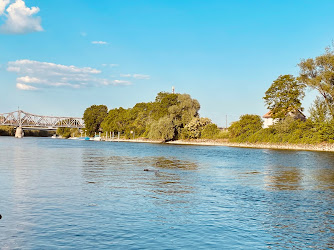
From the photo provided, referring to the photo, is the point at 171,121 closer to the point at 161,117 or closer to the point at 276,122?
the point at 161,117

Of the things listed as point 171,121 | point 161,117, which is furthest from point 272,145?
point 161,117

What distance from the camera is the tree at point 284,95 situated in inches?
3676

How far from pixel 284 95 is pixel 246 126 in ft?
49.0

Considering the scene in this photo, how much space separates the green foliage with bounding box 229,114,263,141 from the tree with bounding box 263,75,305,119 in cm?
830

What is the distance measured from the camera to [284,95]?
9456 centimetres

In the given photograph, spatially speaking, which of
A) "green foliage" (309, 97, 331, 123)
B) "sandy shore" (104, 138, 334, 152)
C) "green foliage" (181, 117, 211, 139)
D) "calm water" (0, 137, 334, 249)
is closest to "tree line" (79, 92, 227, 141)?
"green foliage" (181, 117, 211, 139)

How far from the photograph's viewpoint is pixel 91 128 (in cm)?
19925

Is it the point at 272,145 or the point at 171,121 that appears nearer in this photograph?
the point at 272,145

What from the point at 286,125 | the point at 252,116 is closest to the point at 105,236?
the point at 286,125

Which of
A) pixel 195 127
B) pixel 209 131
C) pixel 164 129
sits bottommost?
pixel 209 131

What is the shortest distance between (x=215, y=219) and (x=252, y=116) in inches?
3763

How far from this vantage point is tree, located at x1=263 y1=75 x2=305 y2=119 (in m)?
93.4

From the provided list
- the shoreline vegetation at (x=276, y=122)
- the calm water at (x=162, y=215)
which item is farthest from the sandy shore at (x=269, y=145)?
the calm water at (x=162, y=215)

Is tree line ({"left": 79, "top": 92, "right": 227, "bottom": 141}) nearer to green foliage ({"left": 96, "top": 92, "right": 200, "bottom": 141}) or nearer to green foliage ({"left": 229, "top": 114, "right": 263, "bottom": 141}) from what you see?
green foliage ({"left": 96, "top": 92, "right": 200, "bottom": 141})
